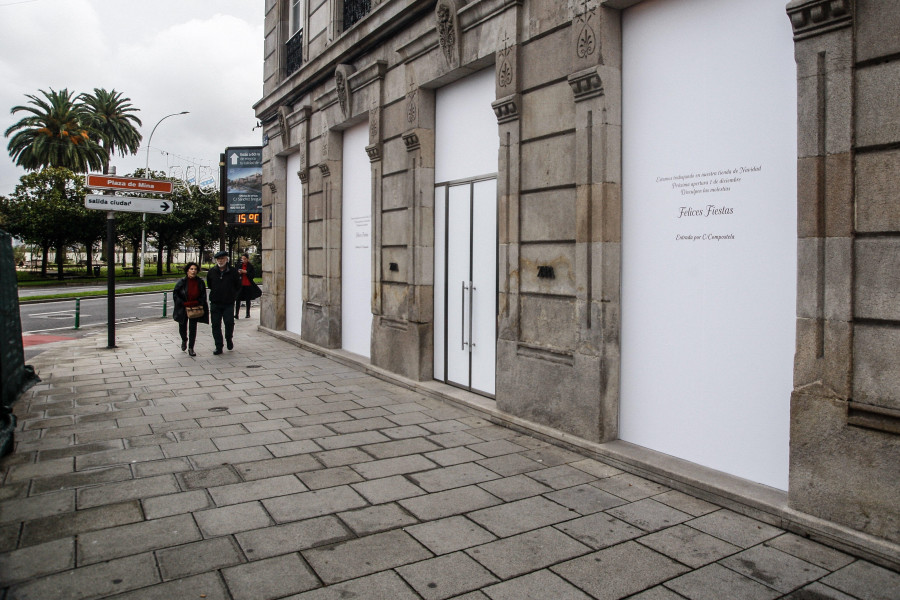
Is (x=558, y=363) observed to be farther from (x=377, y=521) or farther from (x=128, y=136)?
(x=128, y=136)

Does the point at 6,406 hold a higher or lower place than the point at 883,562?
higher

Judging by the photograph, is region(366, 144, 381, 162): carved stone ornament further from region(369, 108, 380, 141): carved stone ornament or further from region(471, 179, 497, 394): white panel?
region(471, 179, 497, 394): white panel

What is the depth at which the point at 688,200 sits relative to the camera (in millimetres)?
Result: 5262

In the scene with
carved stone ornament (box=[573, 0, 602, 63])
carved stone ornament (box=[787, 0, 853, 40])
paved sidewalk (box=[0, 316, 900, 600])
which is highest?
carved stone ornament (box=[573, 0, 602, 63])

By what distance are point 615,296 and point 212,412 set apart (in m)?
4.61

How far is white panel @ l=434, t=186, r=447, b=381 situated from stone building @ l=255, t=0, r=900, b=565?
0.04 m

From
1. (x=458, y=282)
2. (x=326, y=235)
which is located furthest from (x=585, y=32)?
(x=326, y=235)

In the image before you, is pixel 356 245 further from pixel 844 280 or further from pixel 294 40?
pixel 844 280

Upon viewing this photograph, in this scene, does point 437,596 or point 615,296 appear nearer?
point 437,596

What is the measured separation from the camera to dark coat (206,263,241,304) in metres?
12.0

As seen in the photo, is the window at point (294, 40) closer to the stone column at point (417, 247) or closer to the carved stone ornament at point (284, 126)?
the carved stone ornament at point (284, 126)

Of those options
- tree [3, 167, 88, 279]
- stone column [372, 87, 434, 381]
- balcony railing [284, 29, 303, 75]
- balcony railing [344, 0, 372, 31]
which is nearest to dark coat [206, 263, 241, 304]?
stone column [372, 87, 434, 381]

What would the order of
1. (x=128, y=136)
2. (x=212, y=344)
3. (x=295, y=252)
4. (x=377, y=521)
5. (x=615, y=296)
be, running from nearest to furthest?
1. (x=377, y=521)
2. (x=615, y=296)
3. (x=212, y=344)
4. (x=295, y=252)
5. (x=128, y=136)

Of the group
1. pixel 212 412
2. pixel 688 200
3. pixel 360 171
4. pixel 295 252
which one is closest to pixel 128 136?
pixel 295 252
